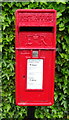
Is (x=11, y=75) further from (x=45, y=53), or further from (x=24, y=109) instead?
(x=45, y=53)

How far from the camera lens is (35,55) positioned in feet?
9.16

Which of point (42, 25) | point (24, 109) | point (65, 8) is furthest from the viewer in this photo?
point (24, 109)

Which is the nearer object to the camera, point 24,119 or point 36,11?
point 36,11

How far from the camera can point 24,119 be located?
4059 mm

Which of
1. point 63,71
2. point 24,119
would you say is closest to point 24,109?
point 24,119

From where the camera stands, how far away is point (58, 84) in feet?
12.6

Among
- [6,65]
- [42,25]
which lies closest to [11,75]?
[6,65]

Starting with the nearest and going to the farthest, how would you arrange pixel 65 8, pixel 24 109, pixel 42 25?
pixel 42 25 < pixel 65 8 < pixel 24 109

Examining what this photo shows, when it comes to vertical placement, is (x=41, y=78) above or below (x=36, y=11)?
below

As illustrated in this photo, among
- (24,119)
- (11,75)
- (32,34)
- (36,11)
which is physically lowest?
(24,119)

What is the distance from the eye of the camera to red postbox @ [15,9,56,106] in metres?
2.75

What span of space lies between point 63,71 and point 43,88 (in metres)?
0.95

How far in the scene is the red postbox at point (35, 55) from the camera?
9.02 feet

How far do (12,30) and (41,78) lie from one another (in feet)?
3.82
